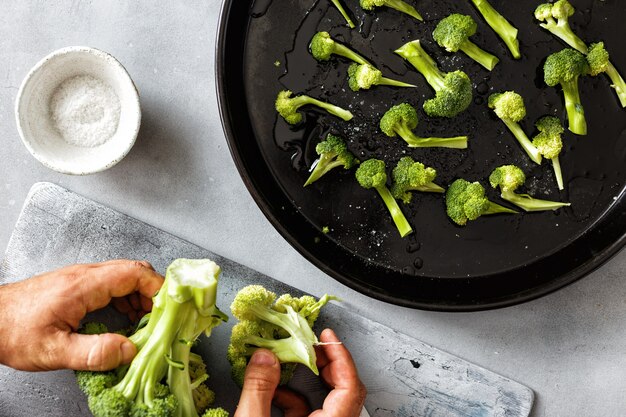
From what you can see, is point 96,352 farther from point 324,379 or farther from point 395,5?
point 395,5

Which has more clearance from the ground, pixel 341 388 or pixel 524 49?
pixel 524 49

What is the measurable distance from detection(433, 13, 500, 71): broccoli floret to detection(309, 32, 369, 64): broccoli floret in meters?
0.22

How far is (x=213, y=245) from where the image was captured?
2.10m

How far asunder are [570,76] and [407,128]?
1.51 feet

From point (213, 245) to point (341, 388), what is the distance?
56 cm

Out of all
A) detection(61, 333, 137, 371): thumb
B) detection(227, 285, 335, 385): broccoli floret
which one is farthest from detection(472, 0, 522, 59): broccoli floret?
detection(61, 333, 137, 371): thumb

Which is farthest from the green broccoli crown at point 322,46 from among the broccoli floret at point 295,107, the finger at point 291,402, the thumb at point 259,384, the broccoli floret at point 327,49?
the finger at point 291,402

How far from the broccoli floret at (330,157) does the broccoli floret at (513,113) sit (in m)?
0.42

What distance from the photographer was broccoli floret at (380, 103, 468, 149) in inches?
75.9

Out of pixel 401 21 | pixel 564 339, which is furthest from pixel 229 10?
pixel 564 339

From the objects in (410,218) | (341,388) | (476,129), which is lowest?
(341,388)

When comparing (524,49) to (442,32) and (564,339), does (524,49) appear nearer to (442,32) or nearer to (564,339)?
(442,32)

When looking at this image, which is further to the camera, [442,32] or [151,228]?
[151,228]

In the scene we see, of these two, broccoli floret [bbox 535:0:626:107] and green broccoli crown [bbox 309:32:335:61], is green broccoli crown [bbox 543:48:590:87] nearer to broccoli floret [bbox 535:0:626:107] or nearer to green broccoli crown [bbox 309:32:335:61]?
broccoli floret [bbox 535:0:626:107]
